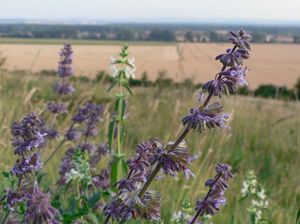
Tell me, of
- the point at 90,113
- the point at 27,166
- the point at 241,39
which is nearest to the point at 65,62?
the point at 90,113

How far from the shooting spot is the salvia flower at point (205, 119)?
128 centimetres

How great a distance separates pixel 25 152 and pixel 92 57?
11601 mm

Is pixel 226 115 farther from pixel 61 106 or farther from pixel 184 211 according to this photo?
pixel 61 106

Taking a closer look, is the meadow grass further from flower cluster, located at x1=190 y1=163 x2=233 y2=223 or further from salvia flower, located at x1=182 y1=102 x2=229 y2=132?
salvia flower, located at x1=182 y1=102 x2=229 y2=132

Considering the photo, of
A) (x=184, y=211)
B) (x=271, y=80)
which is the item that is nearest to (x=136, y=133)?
(x=184, y=211)

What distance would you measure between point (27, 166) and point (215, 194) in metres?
0.52

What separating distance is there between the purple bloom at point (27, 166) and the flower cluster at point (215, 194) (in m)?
0.45

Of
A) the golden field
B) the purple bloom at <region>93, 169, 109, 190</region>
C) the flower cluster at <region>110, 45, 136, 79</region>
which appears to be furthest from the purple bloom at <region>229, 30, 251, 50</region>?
the golden field

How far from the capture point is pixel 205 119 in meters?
1.29

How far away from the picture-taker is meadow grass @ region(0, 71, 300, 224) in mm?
4156

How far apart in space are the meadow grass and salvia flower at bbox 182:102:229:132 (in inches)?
67.7

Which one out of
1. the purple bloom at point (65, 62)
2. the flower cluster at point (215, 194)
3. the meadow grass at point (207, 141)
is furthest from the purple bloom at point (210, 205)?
the purple bloom at point (65, 62)

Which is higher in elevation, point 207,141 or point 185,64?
point 185,64

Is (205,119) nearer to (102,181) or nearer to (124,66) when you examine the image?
(124,66)
